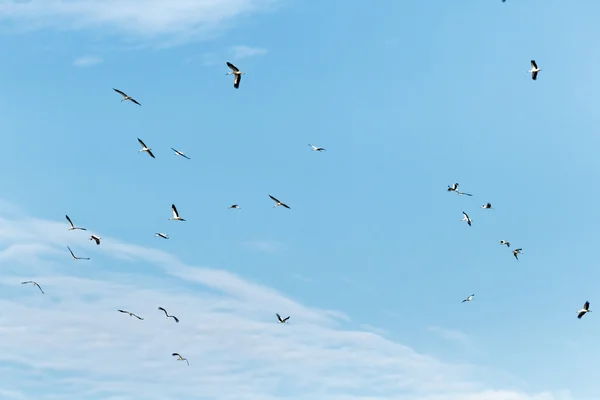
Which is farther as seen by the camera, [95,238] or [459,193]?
[459,193]

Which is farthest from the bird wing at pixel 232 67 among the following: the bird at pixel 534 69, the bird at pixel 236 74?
the bird at pixel 534 69

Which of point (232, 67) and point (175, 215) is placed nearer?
point (232, 67)

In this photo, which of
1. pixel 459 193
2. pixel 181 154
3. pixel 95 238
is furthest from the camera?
pixel 459 193

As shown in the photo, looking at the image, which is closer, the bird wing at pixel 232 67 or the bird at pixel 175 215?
the bird wing at pixel 232 67

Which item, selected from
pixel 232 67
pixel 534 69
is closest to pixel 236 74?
pixel 232 67

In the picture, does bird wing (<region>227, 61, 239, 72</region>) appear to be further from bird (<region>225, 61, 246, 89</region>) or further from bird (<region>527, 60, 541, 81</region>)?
bird (<region>527, 60, 541, 81</region>)

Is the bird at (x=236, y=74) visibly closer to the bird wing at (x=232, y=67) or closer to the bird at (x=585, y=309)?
the bird wing at (x=232, y=67)

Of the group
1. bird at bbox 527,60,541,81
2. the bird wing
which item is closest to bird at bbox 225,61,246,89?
the bird wing

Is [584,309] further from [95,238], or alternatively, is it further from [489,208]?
[95,238]

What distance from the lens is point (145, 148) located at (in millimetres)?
147250

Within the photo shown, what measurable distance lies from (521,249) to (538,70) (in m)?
35.0

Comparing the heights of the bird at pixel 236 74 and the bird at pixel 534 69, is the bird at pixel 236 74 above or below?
below

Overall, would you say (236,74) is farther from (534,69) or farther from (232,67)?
(534,69)

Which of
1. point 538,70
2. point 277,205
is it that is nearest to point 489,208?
point 538,70
